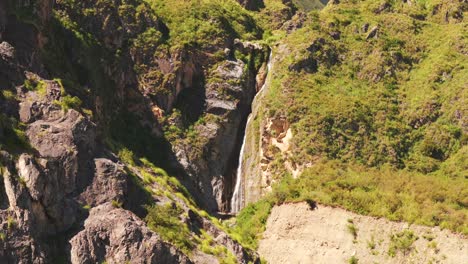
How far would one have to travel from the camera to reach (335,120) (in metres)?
46.9

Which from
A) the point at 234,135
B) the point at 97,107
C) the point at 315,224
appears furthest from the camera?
the point at 234,135

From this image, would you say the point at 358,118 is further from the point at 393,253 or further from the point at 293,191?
the point at 393,253

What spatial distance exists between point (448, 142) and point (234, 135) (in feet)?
53.9

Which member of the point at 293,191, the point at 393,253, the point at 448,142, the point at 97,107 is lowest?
the point at 393,253

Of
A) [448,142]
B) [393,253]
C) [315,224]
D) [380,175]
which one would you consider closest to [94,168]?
[315,224]

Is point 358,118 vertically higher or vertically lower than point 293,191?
higher

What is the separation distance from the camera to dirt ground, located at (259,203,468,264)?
109 ft

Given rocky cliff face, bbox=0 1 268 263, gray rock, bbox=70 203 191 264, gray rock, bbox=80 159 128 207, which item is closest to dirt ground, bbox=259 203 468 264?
rocky cliff face, bbox=0 1 268 263

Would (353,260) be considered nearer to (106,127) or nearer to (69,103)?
(106,127)

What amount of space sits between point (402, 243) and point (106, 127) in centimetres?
2005

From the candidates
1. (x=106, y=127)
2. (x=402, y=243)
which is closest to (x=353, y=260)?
(x=402, y=243)

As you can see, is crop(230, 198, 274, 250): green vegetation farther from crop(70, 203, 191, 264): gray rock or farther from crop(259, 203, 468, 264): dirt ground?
crop(70, 203, 191, 264): gray rock

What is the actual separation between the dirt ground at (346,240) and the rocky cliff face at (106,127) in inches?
155

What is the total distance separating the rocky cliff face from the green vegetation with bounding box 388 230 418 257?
8295 mm
